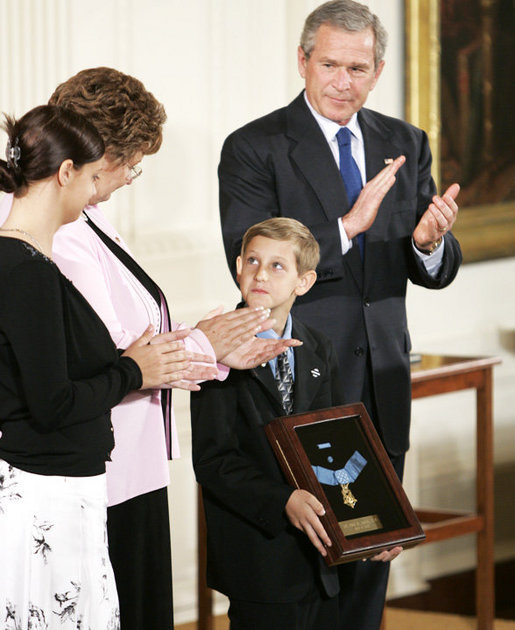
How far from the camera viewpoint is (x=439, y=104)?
566 centimetres

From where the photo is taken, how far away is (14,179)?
7.82 feet

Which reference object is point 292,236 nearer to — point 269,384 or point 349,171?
point 269,384

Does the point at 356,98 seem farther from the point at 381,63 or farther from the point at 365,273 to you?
the point at 365,273

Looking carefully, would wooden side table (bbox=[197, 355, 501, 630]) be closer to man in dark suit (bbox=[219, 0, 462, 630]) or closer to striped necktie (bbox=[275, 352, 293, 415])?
man in dark suit (bbox=[219, 0, 462, 630])

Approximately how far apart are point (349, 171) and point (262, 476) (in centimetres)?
105

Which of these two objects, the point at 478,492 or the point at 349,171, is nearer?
the point at 349,171

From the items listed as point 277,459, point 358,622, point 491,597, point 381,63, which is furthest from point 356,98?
point 491,597

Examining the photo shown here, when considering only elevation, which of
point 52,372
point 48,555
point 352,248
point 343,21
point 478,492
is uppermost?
point 343,21

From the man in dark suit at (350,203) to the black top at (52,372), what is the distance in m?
0.97

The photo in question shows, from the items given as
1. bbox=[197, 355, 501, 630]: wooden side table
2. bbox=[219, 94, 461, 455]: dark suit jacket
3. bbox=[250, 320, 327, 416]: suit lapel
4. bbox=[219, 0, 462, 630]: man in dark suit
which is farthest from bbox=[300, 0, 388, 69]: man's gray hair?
bbox=[197, 355, 501, 630]: wooden side table

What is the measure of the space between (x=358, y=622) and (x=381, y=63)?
66.5 inches

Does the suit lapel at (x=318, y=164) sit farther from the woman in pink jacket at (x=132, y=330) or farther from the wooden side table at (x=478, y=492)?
the wooden side table at (x=478, y=492)

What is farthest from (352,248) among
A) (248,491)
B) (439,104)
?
(439,104)

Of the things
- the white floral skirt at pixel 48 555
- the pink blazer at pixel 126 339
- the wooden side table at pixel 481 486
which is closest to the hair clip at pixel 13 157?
the pink blazer at pixel 126 339
